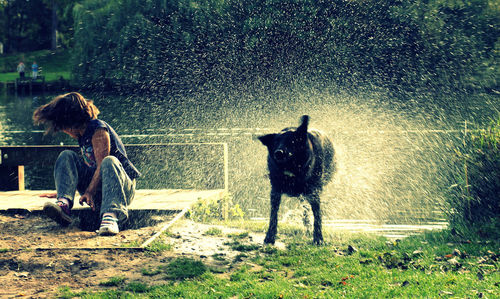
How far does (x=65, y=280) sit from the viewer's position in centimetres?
473

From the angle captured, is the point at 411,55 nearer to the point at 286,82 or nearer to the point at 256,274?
the point at 286,82

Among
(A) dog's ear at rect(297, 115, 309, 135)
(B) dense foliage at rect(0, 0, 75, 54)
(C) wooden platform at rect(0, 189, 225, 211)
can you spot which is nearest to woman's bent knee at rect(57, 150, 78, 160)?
(C) wooden platform at rect(0, 189, 225, 211)

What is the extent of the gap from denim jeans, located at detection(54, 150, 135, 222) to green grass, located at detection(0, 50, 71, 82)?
224ft

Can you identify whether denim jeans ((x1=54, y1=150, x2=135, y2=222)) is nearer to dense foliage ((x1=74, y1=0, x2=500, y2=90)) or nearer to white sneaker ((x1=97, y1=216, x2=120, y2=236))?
white sneaker ((x1=97, y1=216, x2=120, y2=236))

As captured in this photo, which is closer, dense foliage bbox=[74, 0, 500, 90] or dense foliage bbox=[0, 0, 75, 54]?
dense foliage bbox=[74, 0, 500, 90]

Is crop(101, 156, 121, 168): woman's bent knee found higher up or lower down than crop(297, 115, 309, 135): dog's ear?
lower down

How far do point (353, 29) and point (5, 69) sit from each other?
201ft

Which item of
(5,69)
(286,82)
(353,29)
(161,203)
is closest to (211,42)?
(286,82)

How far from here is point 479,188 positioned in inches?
283

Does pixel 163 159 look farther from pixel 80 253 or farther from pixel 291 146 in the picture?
pixel 80 253

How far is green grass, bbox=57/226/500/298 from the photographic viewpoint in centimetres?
439

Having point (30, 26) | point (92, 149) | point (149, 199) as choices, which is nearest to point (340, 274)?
point (92, 149)

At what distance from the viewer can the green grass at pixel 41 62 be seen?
237ft

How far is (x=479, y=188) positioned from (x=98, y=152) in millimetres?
5313
